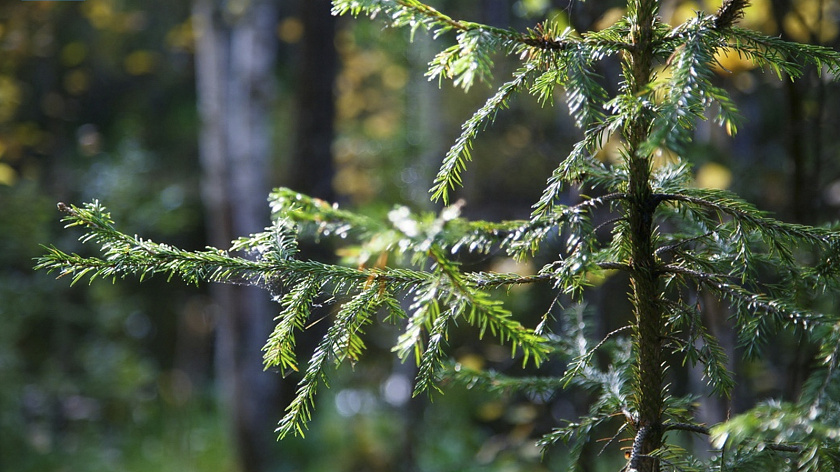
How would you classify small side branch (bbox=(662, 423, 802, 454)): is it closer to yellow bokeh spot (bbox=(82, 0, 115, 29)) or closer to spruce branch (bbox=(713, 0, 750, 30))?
spruce branch (bbox=(713, 0, 750, 30))

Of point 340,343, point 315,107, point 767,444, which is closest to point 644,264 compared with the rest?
point 767,444

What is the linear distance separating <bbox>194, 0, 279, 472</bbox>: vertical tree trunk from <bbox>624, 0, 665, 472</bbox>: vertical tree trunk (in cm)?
310

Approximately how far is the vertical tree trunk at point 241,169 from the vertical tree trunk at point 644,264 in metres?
3.10

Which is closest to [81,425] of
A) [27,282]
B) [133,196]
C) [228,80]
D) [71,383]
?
[71,383]

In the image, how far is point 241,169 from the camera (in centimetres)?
384

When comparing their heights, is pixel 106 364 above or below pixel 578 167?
below

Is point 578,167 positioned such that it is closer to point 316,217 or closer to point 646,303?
point 646,303

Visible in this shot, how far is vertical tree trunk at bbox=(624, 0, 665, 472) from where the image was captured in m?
0.90

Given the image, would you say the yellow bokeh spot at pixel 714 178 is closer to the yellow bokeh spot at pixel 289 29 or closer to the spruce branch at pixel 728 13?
the spruce branch at pixel 728 13

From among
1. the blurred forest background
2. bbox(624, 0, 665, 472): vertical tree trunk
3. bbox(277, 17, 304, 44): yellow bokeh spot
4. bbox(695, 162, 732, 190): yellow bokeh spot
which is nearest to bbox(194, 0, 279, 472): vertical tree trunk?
the blurred forest background

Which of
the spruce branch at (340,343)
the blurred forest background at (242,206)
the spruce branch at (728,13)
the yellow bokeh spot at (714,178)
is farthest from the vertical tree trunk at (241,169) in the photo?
the spruce branch at (728,13)

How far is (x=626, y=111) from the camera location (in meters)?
0.84

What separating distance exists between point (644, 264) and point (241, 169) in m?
3.26

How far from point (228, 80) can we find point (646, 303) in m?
3.48
